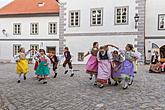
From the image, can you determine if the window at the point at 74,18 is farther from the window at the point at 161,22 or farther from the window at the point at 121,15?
the window at the point at 161,22

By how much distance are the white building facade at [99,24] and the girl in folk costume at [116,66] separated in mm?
16276

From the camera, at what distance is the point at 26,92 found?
1081cm

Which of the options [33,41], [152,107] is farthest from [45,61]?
[33,41]

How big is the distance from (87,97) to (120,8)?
20.6 m

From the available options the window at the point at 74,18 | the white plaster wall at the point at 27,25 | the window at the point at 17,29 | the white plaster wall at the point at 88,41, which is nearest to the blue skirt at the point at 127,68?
the white plaster wall at the point at 88,41

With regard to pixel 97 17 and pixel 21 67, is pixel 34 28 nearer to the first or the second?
pixel 97 17

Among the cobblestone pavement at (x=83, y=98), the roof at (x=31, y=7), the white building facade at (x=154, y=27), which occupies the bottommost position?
the cobblestone pavement at (x=83, y=98)

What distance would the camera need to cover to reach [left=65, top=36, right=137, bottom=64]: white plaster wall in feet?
94.9

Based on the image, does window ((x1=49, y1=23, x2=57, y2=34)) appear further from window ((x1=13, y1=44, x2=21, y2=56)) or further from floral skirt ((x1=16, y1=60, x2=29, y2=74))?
floral skirt ((x1=16, y1=60, x2=29, y2=74))

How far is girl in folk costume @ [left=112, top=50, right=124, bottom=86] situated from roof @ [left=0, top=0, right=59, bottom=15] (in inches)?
930

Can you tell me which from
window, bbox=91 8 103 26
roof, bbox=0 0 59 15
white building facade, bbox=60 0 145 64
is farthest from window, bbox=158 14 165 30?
roof, bbox=0 0 59 15

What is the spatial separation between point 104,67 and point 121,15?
17925 mm

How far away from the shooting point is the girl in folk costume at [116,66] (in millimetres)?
12133

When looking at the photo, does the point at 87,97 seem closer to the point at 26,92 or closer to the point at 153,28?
the point at 26,92
